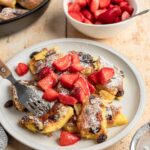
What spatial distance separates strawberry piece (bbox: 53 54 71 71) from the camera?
1350mm

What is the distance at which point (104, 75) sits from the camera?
1.30 metres

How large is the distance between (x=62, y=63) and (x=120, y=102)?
229 mm

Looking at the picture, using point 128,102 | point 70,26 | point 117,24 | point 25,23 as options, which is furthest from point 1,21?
point 128,102

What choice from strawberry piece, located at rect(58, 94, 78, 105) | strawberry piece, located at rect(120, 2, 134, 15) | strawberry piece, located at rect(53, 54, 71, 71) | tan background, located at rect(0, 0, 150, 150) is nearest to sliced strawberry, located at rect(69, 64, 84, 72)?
strawberry piece, located at rect(53, 54, 71, 71)

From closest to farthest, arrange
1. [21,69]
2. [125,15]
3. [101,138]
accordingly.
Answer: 1. [101,138]
2. [21,69]
3. [125,15]

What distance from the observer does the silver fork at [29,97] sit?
4.06 ft

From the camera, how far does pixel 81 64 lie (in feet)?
4.45

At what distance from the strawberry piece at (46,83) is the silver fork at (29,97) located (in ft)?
0.08

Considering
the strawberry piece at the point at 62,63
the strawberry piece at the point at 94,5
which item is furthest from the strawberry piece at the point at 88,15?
the strawberry piece at the point at 62,63

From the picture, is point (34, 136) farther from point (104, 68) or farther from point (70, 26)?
point (70, 26)

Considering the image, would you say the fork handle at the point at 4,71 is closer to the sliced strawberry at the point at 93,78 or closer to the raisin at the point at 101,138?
the sliced strawberry at the point at 93,78

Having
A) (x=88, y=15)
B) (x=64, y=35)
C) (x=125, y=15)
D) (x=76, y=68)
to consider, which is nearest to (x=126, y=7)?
(x=125, y=15)

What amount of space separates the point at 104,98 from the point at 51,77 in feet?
0.59

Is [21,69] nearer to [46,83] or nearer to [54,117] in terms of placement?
[46,83]
